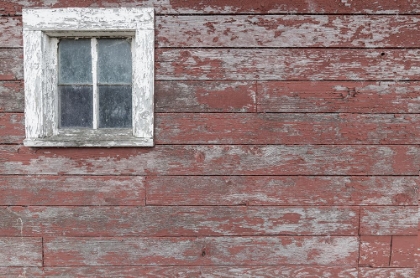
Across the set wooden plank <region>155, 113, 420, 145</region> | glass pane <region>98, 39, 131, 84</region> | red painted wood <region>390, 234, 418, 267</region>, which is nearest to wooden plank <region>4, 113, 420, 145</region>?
wooden plank <region>155, 113, 420, 145</region>

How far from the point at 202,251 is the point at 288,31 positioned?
1400 mm

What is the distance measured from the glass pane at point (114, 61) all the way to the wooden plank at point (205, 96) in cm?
24

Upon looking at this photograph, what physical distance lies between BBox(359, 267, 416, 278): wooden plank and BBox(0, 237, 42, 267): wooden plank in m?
1.97

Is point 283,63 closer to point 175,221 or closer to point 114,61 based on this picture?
point 114,61

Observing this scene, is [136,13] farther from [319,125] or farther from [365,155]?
[365,155]

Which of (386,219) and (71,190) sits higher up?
(71,190)

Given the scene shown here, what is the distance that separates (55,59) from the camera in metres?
1.90

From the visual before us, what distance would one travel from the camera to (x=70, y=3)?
182 centimetres

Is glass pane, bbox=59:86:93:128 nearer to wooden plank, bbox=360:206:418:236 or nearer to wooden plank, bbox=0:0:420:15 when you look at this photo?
wooden plank, bbox=0:0:420:15

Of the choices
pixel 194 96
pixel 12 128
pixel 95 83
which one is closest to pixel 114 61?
pixel 95 83

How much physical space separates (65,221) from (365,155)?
1.84 m

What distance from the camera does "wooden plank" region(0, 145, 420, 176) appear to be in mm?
1883

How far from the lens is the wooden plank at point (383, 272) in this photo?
1952 mm

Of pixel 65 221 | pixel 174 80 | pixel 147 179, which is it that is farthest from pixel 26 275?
pixel 174 80
